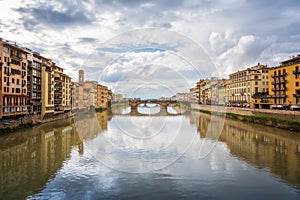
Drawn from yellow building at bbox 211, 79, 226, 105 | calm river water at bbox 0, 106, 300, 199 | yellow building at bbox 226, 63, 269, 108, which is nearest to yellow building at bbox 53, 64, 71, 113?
calm river water at bbox 0, 106, 300, 199

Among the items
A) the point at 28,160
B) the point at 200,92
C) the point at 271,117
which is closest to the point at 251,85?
the point at 271,117

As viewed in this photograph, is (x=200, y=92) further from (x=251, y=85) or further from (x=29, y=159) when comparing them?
(x=29, y=159)

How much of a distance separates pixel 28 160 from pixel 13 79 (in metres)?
13.8

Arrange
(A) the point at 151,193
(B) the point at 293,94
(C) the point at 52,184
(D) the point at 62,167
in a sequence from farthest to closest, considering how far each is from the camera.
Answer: (B) the point at 293,94
(D) the point at 62,167
(C) the point at 52,184
(A) the point at 151,193

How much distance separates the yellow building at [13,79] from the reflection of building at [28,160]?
287 centimetres

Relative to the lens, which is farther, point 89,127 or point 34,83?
point 34,83

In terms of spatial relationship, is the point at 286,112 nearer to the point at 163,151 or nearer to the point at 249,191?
the point at 163,151

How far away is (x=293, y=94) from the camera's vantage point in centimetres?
3053

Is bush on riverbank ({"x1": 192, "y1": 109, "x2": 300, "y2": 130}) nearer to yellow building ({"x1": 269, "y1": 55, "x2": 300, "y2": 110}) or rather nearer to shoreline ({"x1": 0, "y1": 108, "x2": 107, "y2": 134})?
yellow building ({"x1": 269, "y1": 55, "x2": 300, "y2": 110})

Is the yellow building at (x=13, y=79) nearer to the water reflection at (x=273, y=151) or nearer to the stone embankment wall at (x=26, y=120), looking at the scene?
the stone embankment wall at (x=26, y=120)

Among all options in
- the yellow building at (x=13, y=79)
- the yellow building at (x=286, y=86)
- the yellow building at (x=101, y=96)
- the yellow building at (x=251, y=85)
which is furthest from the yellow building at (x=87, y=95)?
the yellow building at (x=286, y=86)

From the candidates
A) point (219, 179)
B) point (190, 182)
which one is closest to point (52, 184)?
point (190, 182)

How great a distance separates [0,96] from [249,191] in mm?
21204

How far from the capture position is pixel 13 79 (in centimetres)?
2511
